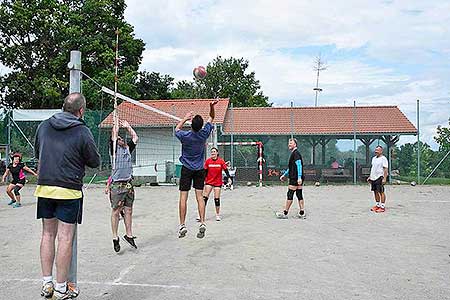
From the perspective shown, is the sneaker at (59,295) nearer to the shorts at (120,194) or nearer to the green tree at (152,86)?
the shorts at (120,194)

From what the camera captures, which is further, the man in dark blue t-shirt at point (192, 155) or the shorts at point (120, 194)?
the man in dark blue t-shirt at point (192, 155)

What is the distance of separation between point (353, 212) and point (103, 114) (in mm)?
15749

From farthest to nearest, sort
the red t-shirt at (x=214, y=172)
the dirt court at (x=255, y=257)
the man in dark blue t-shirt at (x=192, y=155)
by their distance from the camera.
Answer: the red t-shirt at (x=214, y=172), the man in dark blue t-shirt at (x=192, y=155), the dirt court at (x=255, y=257)

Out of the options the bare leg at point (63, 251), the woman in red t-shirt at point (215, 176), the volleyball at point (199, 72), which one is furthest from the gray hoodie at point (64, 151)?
the woman in red t-shirt at point (215, 176)

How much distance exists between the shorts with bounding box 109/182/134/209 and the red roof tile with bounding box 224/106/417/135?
59.9 ft

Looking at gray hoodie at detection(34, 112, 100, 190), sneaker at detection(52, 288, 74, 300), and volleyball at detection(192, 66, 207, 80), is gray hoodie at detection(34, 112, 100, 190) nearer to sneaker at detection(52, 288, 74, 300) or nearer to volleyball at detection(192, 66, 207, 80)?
sneaker at detection(52, 288, 74, 300)

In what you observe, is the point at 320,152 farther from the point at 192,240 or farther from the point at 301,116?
the point at 192,240

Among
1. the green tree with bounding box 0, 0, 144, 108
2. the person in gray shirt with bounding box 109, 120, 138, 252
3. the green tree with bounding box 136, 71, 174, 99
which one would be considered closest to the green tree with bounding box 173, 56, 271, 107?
the green tree with bounding box 136, 71, 174, 99

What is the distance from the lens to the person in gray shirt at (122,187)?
762cm

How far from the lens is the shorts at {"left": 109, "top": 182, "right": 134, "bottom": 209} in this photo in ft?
25.0

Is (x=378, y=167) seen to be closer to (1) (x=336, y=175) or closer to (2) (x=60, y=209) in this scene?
(2) (x=60, y=209)

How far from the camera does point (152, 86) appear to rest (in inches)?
1594

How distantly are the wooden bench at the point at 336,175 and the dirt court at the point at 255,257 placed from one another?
1184 cm

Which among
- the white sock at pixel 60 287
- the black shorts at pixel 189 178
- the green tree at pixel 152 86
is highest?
the green tree at pixel 152 86
